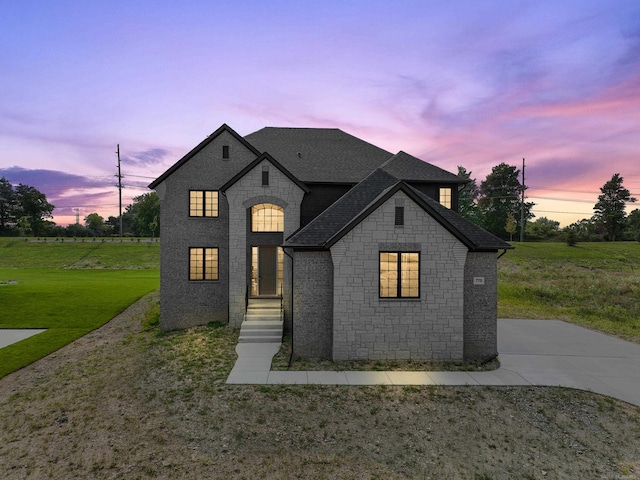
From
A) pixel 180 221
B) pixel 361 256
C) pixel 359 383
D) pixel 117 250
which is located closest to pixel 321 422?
pixel 359 383

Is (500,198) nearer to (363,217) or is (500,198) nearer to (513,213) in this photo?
(513,213)

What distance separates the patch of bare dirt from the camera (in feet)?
21.3

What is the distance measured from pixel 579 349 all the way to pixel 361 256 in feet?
35.9

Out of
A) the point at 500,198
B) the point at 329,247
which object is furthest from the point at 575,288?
the point at 500,198

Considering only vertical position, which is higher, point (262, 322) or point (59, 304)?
point (262, 322)

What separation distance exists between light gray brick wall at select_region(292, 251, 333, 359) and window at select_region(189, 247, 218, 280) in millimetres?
6297

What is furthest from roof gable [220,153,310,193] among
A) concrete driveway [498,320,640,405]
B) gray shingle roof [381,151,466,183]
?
concrete driveway [498,320,640,405]

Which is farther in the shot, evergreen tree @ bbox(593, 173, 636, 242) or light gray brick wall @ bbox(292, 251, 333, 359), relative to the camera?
evergreen tree @ bbox(593, 173, 636, 242)

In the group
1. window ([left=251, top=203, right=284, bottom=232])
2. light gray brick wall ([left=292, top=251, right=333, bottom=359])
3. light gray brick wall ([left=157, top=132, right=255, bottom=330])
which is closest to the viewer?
light gray brick wall ([left=292, top=251, right=333, bottom=359])

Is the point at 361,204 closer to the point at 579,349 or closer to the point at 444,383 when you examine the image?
the point at 444,383

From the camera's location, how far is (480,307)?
1285 centimetres

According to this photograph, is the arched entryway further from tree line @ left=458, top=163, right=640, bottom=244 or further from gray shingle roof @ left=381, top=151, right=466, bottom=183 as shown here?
tree line @ left=458, top=163, right=640, bottom=244

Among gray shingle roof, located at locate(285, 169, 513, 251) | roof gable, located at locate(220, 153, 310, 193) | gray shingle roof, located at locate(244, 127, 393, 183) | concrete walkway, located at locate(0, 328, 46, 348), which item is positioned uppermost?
gray shingle roof, located at locate(244, 127, 393, 183)

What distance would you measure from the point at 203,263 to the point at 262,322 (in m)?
4.79
